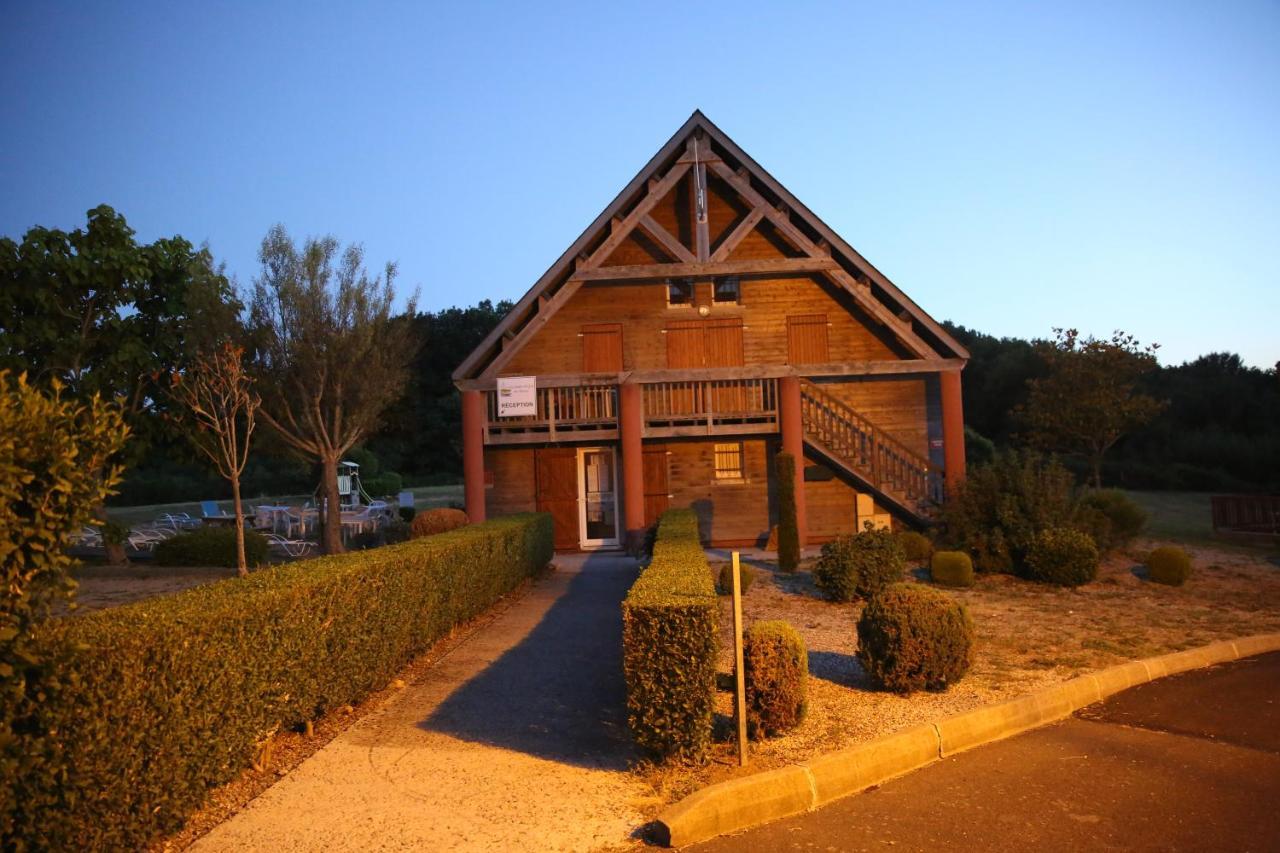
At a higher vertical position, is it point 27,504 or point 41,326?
point 41,326

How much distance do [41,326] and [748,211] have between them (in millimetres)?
15034

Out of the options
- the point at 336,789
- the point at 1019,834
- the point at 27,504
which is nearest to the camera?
the point at 27,504

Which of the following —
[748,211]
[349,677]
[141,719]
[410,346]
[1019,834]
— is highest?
[748,211]

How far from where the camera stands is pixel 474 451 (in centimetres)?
2105

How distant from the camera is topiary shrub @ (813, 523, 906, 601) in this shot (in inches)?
547

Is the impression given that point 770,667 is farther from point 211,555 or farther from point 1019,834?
point 211,555

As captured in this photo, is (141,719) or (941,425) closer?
(141,719)

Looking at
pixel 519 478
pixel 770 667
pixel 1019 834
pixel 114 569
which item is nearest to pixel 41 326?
pixel 114 569

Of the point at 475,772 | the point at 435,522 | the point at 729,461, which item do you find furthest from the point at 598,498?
the point at 475,772

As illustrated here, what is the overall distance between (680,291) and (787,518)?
704 cm

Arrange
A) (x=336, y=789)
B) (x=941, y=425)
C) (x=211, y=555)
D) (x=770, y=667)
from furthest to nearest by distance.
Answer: (x=941, y=425) → (x=211, y=555) → (x=770, y=667) → (x=336, y=789)

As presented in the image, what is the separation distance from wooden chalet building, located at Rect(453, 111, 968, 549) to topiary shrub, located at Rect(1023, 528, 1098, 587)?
4.99 metres

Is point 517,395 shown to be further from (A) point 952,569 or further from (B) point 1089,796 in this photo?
(B) point 1089,796

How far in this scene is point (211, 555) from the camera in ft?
68.0
